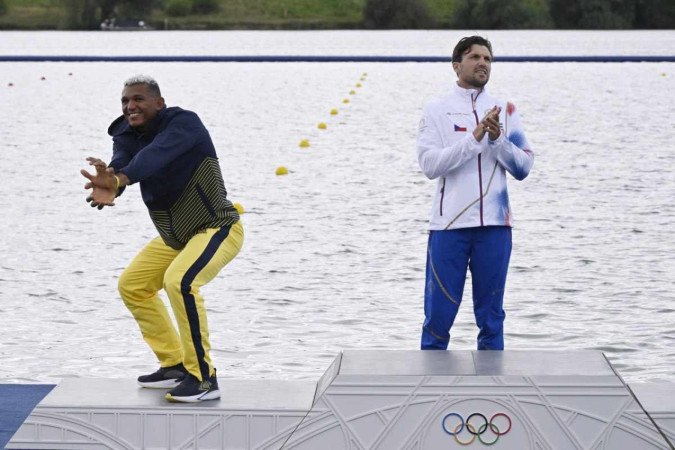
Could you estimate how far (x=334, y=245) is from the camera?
996 cm

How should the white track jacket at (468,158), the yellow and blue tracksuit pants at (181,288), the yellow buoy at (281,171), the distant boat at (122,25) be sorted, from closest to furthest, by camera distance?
1. the yellow and blue tracksuit pants at (181,288)
2. the white track jacket at (468,158)
3. the yellow buoy at (281,171)
4. the distant boat at (122,25)

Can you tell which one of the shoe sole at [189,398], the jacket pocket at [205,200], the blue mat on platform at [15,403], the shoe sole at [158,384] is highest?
the jacket pocket at [205,200]

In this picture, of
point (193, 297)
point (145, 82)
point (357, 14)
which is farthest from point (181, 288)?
point (357, 14)

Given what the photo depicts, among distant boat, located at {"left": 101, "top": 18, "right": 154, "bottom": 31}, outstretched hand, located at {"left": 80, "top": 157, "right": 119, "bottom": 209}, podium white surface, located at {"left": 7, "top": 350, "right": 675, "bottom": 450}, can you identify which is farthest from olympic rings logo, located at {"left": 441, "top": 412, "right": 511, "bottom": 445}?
distant boat, located at {"left": 101, "top": 18, "right": 154, "bottom": 31}

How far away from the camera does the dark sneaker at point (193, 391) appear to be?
4750 mm

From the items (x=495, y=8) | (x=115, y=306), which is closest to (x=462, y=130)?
(x=115, y=306)

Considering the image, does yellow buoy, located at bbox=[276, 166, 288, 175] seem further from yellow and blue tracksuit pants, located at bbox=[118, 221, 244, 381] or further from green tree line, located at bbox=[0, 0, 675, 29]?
green tree line, located at bbox=[0, 0, 675, 29]

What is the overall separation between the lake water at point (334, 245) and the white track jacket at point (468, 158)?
0.35 metres

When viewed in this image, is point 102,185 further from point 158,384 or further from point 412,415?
point 412,415

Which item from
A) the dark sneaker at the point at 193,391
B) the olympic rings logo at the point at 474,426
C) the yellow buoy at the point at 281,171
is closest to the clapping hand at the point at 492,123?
the olympic rings logo at the point at 474,426

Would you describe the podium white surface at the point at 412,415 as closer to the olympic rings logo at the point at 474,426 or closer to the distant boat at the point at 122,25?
the olympic rings logo at the point at 474,426

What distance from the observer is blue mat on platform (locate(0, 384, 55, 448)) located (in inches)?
200

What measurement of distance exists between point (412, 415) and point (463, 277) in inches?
35.6

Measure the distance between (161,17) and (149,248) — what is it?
301ft
